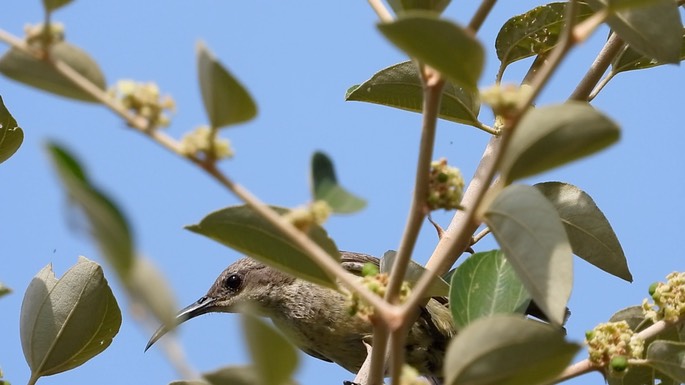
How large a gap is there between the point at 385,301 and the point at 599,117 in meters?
0.40

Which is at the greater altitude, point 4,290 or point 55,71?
point 55,71

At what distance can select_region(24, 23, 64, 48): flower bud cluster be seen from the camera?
125 centimetres

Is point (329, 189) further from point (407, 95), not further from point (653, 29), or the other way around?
point (407, 95)

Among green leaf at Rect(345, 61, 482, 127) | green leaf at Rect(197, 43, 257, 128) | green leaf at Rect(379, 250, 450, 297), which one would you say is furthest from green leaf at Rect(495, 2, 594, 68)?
green leaf at Rect(197, 43, 257, 128)

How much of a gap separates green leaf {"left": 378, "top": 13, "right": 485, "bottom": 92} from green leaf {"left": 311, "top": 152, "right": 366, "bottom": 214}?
0.71 ft

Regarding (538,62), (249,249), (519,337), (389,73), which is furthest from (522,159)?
(538,62)

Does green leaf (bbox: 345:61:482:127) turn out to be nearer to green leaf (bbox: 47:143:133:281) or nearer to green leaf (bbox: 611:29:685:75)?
green leaf (bbox: 611:29:685:75)

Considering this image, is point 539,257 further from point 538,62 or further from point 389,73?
point 538,62

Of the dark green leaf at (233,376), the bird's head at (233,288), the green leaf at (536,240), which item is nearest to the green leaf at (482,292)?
the green leaf at (536,240)

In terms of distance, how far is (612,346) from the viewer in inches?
68.9

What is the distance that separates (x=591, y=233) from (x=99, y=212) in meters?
1.67

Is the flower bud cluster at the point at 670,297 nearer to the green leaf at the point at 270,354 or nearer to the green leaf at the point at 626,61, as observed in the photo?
the green leaf at the point at 626,61

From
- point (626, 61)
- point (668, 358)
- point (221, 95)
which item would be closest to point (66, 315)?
point (221, 95)

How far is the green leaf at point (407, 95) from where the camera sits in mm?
2570
